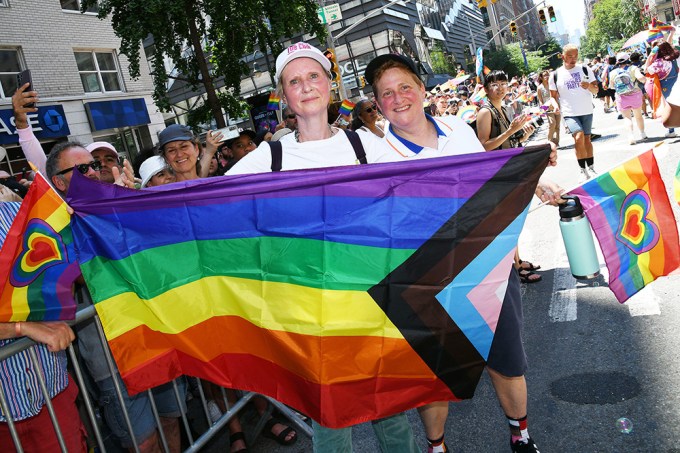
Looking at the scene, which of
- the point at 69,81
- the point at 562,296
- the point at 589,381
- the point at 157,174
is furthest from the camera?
the point at 69,81

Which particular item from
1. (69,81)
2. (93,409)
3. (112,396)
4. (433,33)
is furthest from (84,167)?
(433,33)

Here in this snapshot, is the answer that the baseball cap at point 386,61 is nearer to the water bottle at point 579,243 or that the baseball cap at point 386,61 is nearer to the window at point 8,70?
the water bottle at point 579,243

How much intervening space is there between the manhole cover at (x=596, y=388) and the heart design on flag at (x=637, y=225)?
0.93 m

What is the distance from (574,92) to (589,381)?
6.50 meters

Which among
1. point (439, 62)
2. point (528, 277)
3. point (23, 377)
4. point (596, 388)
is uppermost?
point (439, 62)

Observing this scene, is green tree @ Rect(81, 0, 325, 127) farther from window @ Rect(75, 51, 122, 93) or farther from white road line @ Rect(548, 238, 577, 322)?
window @ Rect(75, 51, 122, 93)

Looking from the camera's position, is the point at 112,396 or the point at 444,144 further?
the point at 112,396

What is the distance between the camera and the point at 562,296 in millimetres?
4832

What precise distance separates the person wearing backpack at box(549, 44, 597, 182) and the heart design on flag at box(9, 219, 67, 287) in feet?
25.8

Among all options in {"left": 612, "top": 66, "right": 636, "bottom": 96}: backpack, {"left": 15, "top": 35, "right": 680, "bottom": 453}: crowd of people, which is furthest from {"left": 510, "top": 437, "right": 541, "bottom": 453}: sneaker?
{"left": 612, "top": 66, "right": 636, "bottom": 96}: backpack

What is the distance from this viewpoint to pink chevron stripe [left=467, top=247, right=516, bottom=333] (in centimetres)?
230

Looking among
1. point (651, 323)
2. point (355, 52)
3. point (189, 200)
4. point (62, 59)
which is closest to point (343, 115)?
point (651, 323)

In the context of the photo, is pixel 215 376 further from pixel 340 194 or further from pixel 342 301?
pixel 340 194

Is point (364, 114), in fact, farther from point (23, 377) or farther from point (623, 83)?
point (623, 83)
